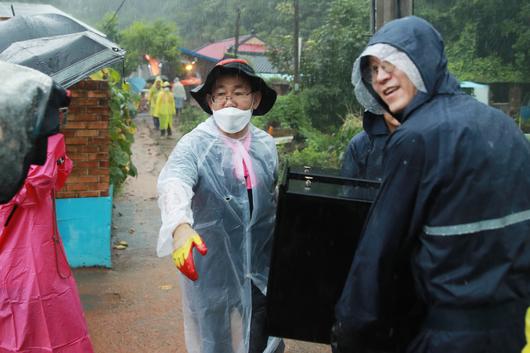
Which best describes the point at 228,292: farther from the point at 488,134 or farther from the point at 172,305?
the point at 172,305

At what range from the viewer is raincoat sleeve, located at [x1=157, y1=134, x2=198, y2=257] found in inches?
104

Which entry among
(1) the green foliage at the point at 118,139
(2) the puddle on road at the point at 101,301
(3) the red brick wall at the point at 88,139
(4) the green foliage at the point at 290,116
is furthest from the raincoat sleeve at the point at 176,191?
(4) the green foliage at the point at 290,116

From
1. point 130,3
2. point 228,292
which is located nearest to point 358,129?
point 228,292

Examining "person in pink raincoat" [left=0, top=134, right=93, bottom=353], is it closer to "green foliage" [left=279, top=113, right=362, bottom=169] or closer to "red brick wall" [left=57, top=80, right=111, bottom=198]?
"red brick wall" [left=57, top=80, right=111, bottom=198]

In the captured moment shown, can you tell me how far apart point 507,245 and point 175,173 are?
64.1 inches

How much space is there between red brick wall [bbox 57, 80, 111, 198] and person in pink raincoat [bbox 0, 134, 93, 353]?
6.63ft

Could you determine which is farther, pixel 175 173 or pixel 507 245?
pixel 175 173

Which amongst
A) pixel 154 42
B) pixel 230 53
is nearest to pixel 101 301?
pixel 230 53

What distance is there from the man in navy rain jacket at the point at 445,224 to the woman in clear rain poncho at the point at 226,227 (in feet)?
3.93

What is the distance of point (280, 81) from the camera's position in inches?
853

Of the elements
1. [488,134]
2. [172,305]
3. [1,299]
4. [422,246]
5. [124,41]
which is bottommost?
[172,305]

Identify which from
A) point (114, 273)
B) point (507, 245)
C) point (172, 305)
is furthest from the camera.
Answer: point (114, 273)

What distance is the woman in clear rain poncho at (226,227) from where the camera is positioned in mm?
3104

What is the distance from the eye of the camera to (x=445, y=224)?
183 cm
